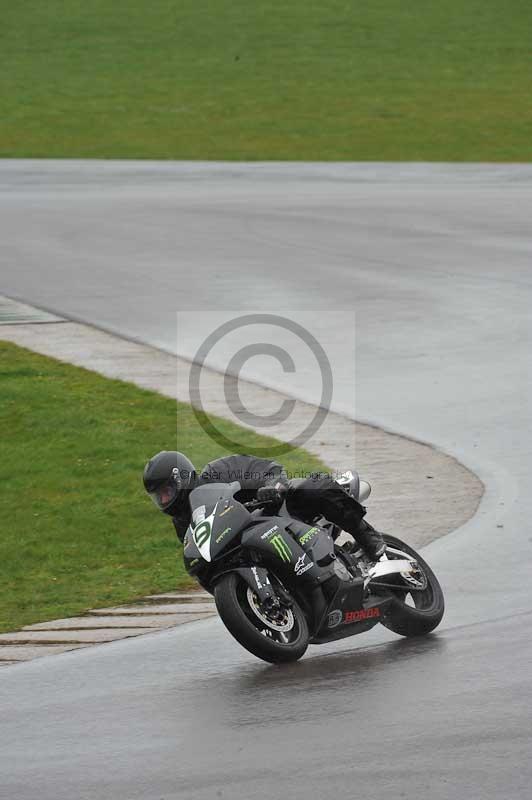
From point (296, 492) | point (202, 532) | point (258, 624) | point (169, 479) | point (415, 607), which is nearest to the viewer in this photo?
point (258, 624)

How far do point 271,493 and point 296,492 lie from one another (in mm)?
462

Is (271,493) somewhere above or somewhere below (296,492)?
above

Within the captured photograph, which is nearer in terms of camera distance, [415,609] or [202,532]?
[202,532]

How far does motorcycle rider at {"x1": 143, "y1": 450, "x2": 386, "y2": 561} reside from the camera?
8.63 meters

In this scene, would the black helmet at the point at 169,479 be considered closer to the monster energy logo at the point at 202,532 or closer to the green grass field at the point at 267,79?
the monster energy logo at the point at 202,532

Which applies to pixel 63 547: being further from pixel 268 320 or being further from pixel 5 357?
pixel 268 320

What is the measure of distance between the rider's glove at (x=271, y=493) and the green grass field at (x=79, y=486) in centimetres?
214

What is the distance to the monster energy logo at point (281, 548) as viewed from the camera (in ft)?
27.5

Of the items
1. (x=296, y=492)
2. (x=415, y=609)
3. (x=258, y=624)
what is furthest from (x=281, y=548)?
(x=415, y=609)

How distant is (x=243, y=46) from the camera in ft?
210

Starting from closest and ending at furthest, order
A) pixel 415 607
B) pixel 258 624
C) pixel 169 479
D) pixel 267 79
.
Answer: pixel 258 624, pixel 169 479, pixel 415 607, pixel 267 79

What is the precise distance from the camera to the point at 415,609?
898cm

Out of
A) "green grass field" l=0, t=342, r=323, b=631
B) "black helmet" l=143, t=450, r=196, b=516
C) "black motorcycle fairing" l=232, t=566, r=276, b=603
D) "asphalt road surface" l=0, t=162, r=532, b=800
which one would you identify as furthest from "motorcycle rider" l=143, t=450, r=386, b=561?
"green grass field" l=0, t=342, r=323, b=631

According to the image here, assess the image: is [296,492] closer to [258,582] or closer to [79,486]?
[258,582]
